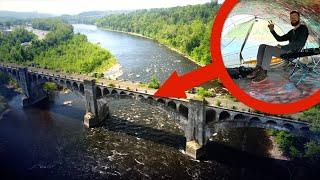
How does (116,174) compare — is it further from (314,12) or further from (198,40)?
(198,40)

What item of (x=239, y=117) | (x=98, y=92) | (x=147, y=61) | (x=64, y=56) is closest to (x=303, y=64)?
(x=239, y=117)

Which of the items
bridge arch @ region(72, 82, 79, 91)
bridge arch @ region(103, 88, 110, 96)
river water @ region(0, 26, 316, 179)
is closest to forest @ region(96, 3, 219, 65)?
bridge arch @ region(103, 88, 110, 96)

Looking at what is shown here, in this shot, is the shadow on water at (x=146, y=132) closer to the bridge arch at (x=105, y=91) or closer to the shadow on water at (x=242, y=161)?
the shadow on water at (x=242, y=161)

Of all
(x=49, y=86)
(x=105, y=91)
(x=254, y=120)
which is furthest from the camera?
(x=49, y=86)

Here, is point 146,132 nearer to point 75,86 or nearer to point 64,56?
point 75,86

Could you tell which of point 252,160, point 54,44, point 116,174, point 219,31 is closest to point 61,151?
point 116,174

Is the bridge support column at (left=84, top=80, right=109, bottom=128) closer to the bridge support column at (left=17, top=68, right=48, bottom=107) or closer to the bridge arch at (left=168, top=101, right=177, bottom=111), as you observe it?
the bridge arch at (left=168, top=101, right=177, bottom=111)
